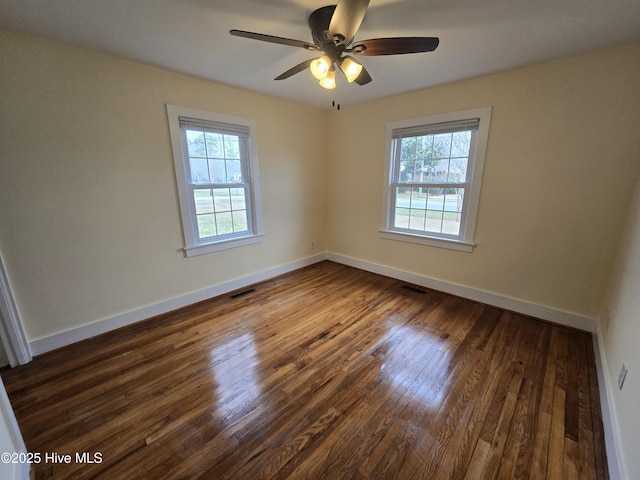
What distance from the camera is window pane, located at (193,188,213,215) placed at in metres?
2.80

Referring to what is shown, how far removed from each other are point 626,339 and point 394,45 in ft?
7.21

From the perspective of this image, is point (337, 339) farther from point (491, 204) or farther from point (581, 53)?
point (581, 53)

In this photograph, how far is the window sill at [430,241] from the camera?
293 centimetres

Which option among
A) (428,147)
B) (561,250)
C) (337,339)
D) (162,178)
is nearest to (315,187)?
(428,147)

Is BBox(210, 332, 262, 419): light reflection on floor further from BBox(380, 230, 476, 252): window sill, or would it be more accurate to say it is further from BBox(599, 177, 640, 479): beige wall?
BBox(380, 230, 476, 252): window sill

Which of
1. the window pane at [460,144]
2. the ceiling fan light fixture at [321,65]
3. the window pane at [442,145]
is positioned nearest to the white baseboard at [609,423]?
the window pane at [460,144]

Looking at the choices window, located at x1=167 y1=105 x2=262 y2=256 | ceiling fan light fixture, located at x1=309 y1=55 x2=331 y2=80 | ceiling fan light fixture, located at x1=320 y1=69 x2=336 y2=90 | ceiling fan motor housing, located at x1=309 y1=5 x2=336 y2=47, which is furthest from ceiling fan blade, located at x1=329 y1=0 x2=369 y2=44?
window, located at x1=167 y1=105 x2=262 y2=256

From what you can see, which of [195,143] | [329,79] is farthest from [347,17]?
[195,143]

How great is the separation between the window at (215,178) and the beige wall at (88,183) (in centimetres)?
10

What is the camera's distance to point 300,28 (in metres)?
1.74

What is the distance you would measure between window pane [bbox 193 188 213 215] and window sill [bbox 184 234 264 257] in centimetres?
38

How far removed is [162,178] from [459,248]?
328 cm

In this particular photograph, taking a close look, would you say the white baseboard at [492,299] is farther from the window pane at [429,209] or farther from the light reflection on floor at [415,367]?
the light reflection on floor at [415,367]

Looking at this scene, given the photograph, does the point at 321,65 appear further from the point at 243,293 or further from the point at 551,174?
the point at 243,293
